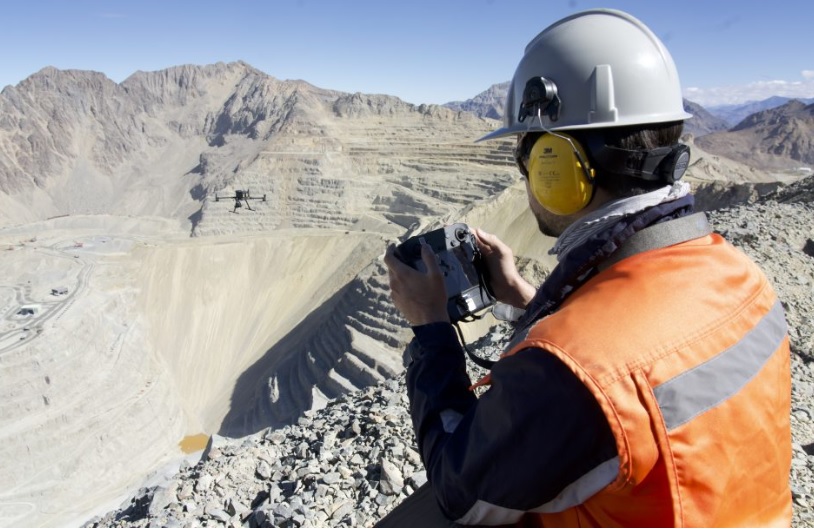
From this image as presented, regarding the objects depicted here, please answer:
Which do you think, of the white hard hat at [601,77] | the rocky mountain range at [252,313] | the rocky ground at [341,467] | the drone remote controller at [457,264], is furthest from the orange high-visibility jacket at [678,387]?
the rocky mountain range at [252,313]

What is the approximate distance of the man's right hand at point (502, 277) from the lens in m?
2.65

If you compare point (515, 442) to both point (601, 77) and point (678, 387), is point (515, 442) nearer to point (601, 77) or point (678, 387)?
point (678, 387)

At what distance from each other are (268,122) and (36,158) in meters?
35.8

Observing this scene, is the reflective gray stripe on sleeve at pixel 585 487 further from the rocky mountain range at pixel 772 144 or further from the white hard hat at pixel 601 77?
the rocky mountain range at pixel 772 144

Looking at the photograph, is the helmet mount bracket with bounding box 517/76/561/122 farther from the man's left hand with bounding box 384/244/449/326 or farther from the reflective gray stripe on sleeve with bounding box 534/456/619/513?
the reflective gray stripe on sleeve with bounding box 534/456/619/513

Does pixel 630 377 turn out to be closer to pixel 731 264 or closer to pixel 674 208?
pixel 731 264

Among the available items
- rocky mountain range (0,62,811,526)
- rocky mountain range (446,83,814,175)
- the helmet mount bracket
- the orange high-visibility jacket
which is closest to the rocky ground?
rocky mountain range (0,62,811,526)

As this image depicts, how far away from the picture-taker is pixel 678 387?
1293 mm

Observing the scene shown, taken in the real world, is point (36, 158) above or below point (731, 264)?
above

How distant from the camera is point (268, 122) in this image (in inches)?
2785

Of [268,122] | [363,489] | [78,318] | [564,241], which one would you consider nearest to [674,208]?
[564,241]

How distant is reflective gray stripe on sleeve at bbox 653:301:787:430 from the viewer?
4.23 ft

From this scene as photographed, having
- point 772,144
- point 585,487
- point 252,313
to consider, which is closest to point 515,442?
point 585,487

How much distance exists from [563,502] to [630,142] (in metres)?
1.12
